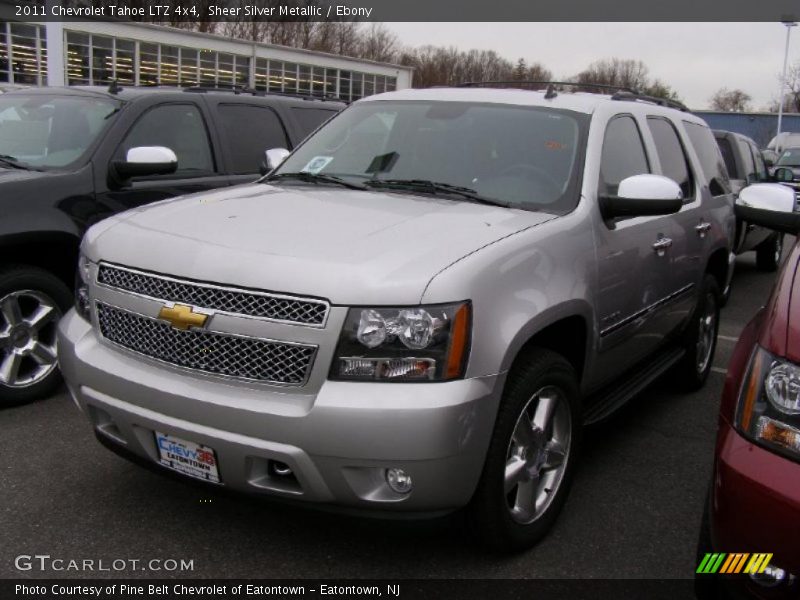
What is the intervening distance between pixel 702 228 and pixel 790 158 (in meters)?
16.6

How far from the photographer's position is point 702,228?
4.82 meters

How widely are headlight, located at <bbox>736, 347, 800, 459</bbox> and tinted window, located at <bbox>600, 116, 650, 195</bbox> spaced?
5.20ft

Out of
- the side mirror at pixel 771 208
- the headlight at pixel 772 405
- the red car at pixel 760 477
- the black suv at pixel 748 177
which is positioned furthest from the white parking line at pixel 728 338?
the headlight at pixel 772 405

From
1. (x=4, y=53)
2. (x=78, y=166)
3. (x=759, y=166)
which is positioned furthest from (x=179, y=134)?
(x=4, y=53)

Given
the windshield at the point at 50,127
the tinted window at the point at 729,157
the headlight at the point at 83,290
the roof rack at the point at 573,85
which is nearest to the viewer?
the headlight at the point at 83,290

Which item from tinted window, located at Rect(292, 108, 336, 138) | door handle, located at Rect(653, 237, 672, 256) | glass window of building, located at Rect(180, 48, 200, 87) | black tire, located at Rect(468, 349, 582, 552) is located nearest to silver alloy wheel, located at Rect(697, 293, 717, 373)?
door handle, located at Rect(653, 237, 672, 256)

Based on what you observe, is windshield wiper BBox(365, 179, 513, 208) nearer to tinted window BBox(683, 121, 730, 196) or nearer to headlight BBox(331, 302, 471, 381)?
headlight BBox(331, 302, 471, 381)

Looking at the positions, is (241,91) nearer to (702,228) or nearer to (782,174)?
(702,228)

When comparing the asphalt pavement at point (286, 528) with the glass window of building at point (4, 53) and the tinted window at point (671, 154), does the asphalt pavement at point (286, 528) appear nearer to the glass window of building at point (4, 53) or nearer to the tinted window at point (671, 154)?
the tinted window at point (671, 154)

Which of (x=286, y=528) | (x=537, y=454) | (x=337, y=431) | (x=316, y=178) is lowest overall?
(x=286, y=528)

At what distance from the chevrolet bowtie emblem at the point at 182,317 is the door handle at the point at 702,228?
3189 mm

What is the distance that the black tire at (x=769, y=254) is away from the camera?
11.3 m

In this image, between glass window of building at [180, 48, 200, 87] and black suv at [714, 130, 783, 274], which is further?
glass window of building at [180, 48, 200, 87]

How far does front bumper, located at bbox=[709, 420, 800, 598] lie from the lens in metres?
2.07
